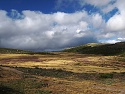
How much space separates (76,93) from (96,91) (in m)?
3.09

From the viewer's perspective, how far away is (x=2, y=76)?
50.2 metres

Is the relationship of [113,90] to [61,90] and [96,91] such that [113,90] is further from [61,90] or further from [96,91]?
[61,90]

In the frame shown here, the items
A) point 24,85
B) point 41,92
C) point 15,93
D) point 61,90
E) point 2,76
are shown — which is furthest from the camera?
point 2,76

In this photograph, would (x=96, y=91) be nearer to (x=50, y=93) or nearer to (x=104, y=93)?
(x=104, y=93)

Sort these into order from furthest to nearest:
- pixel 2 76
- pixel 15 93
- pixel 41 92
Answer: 1. pixel 2 76
2. pixel 41 92
3. pixel 15 93

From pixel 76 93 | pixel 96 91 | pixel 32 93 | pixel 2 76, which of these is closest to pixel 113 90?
pixel 96 91

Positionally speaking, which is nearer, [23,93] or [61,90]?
[23,93]

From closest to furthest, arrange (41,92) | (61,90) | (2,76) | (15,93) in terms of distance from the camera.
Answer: (15,93), (41,92), (61,90), (2,76)

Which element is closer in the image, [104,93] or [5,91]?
[5,91]

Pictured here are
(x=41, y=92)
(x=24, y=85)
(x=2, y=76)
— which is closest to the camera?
(x=41, y=92)

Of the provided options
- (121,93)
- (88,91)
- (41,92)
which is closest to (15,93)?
(41,92)

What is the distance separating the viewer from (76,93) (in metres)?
35.0

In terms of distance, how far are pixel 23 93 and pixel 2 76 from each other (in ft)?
57.9

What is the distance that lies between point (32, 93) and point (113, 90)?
1117 centimetres
